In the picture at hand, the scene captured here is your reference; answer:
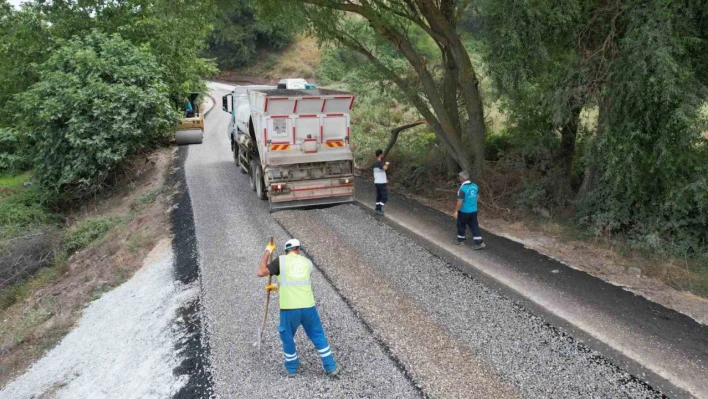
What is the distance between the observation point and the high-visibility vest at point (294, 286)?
5.54 metres

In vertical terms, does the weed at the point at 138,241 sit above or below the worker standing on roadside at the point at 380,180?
below

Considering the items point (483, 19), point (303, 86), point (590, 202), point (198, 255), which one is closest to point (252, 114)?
point (303, 86)

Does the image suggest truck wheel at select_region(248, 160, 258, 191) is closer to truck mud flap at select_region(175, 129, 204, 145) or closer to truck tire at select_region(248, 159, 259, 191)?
truck tire at select_region(248, 159, 259, 191)

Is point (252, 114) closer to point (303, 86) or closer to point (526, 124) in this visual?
point (303, 86)

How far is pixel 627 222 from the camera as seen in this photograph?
991 centimetres

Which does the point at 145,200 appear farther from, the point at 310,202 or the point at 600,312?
the point at 600,312

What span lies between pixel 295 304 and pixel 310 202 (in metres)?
7.24

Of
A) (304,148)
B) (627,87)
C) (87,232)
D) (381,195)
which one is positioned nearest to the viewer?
(627,87)

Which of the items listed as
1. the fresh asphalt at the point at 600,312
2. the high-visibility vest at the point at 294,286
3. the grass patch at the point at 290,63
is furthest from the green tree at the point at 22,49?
the grass patch at the point at 290,63

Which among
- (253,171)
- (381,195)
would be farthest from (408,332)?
(253,171)

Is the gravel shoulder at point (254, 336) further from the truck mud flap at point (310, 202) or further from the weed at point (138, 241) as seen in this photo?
the weed at point (138, 241)

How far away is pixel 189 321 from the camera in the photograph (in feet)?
24.3

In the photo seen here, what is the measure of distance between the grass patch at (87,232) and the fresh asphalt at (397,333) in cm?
550

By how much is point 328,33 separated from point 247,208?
4.98 meters
